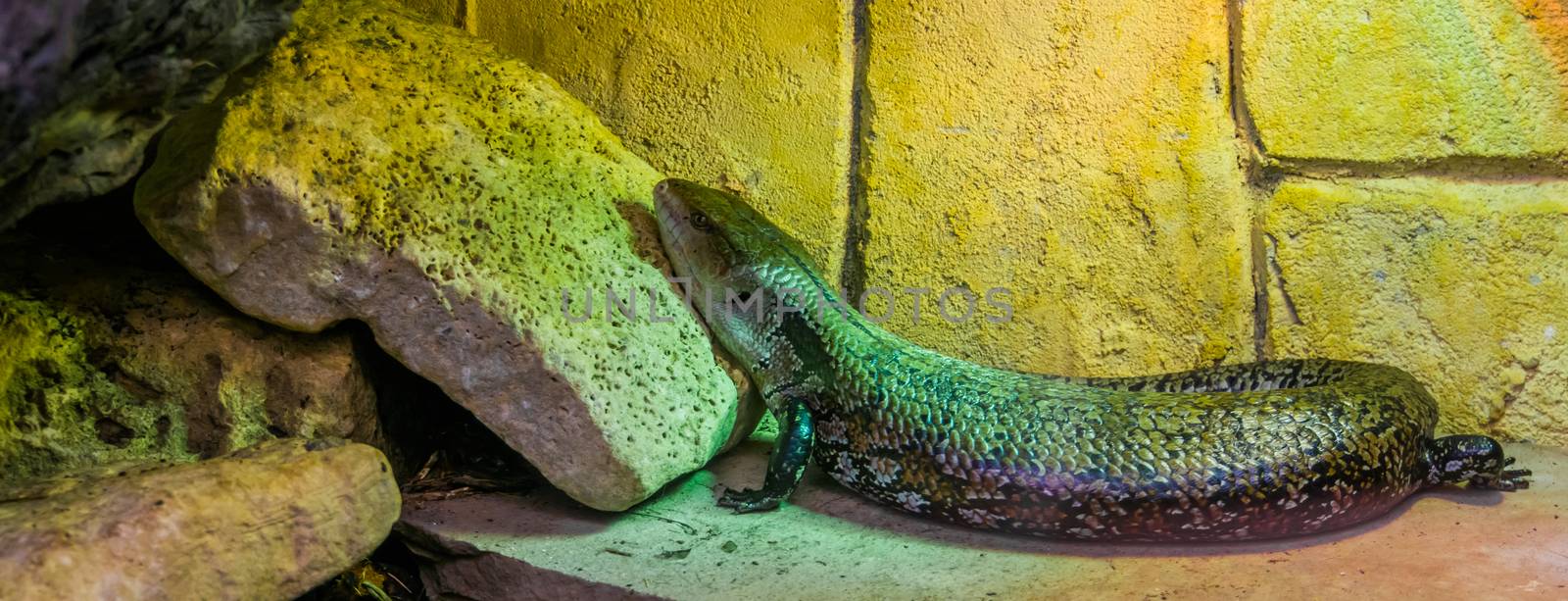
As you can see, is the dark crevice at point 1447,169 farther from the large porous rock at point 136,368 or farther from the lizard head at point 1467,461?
the large porous rock at point 136,368

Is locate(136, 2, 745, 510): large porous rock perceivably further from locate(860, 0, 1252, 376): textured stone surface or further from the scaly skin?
locate(860, 0, 1252, 376): textured stone surface

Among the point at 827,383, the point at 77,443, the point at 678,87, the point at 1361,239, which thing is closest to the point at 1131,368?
the point at 1361,239

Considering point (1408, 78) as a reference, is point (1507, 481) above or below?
below

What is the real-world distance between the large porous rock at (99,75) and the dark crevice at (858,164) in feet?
7.91

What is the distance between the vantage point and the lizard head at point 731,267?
14.4 feet

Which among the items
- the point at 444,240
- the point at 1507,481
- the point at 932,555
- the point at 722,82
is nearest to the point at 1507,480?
the point at 1507,481

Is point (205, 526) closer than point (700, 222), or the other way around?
point (205, 526)

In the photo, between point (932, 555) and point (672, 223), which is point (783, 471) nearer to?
point (932, 555)

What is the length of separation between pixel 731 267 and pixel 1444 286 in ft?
9.40

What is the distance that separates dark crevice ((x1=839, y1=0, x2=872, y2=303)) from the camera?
466 cm

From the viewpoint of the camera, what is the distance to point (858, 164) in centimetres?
477

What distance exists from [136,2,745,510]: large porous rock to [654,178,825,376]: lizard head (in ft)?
0.68

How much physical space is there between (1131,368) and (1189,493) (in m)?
1.20

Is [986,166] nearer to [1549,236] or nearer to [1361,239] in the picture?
[1361,239]
